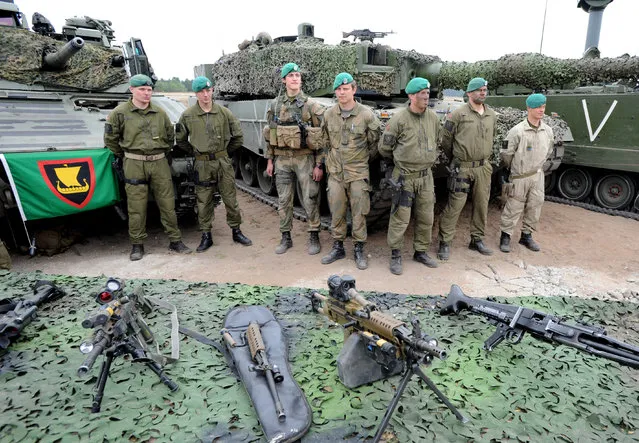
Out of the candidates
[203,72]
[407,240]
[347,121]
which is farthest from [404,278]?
[203,72]

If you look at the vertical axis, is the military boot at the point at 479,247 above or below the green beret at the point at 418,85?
below

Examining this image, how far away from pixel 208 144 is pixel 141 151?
79 cm

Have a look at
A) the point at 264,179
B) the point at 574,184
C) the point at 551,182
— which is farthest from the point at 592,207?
the point at 264,179

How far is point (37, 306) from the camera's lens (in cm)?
316

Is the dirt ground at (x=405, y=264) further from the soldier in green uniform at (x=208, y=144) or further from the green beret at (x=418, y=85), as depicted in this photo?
the green beret at (x=418, y=85)

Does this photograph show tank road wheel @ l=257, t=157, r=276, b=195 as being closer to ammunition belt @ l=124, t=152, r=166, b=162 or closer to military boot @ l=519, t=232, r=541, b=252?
ammunition belt @ l=124, t=152, r=166, b=162

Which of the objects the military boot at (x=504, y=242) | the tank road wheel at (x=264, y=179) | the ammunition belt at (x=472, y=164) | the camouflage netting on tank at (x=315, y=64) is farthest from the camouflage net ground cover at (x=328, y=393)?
the tank road wheel at (x=264, y=179)

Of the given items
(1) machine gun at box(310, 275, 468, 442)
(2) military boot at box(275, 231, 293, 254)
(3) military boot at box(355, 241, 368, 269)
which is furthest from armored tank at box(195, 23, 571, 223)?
(1) machine gun at box(310, 275, 468, 442)

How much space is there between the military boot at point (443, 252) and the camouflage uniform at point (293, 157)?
1615 millimetres

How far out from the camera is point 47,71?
6.38 m

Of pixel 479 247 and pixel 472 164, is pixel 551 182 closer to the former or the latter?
pixel 479 247

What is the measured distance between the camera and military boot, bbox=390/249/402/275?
5.13 m

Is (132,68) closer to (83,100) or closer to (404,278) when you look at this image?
(83,100)

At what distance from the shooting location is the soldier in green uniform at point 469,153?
16.7 feet
